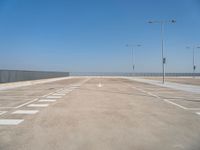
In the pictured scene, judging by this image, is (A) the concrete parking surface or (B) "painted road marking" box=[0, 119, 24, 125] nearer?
(A) the concrete parking surface

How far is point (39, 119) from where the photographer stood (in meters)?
6.41

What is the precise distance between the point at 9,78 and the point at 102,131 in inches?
843

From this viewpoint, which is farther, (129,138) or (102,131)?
(102,131)

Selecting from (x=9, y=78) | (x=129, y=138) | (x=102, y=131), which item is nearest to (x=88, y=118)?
(x=102, y=131)

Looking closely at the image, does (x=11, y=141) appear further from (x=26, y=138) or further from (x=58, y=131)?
(x=58, y=131)

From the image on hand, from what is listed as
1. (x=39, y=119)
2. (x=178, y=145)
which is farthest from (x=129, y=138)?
(x=39, y=119)

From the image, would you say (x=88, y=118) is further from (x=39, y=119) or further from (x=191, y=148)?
(x=191, y=148)

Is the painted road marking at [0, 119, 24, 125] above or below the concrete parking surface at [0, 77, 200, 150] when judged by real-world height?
above

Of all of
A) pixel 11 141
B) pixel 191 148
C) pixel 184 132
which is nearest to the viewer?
pixel 191 148

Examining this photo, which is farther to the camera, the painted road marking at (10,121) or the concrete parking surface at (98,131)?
the painted road marking at (10,121)

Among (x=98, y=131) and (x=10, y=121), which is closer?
(x=98, y=131)

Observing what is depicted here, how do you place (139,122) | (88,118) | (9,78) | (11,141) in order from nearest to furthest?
(11,141)
(139,122)
(88,118)
(9,78)

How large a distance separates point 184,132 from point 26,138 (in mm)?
4565

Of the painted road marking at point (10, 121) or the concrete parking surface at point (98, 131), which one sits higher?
the painted road marking at point (10, 121)
